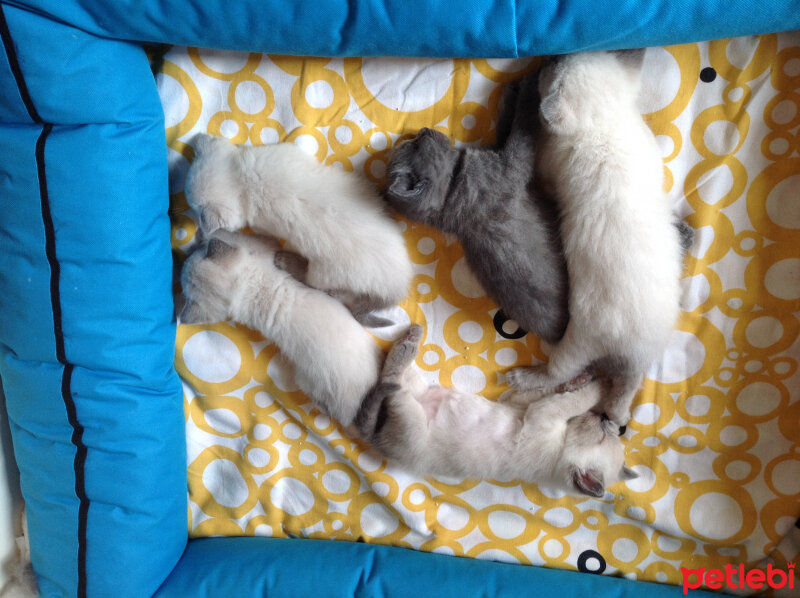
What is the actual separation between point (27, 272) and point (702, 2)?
5.33 feet

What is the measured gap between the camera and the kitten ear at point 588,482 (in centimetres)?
148

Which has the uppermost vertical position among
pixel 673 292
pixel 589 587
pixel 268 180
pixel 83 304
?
pixel 268 180

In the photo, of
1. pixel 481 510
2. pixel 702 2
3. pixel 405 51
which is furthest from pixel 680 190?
pixel 481 510

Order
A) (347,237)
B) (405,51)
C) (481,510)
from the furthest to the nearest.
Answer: (481,510) < (347,237) < (405,51)

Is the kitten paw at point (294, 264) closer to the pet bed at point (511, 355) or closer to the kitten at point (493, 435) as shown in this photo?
the pet bed at point (511, 355)

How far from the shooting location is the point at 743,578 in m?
1.58

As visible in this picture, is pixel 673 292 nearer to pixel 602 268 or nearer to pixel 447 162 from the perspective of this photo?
pixel 602 268

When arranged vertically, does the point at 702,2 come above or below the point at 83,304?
above

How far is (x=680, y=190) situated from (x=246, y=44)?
112cm

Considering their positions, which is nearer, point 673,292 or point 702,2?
point 702,2

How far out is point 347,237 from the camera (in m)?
1.42

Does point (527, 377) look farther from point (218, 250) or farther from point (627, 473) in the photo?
point (218, 250)

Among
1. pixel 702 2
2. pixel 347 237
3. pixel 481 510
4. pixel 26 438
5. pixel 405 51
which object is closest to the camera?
pixel 702 2

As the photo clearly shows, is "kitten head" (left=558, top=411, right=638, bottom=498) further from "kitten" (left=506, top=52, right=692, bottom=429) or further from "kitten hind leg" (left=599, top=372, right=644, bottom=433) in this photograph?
"kitten" (left=506, top=52, right=692, bottom=429)
